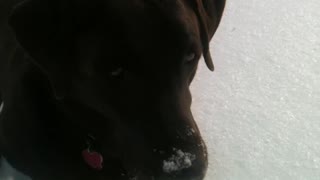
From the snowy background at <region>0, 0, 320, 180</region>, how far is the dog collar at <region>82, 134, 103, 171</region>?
1.35ft

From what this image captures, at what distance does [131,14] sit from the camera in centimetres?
130

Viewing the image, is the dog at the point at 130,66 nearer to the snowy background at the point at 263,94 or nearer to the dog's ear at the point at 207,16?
the dog's ear at the point at 207,16

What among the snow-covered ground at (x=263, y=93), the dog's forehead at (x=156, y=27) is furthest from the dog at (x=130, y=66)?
the snow-covered ground at (x=263, y=93)

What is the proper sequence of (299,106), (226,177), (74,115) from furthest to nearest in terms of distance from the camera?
(299,106) < (226,177) < (74,115)

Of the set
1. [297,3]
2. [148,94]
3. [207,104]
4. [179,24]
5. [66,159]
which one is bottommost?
[297,3]

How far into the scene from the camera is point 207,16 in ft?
4.86

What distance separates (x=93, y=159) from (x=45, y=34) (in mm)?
415

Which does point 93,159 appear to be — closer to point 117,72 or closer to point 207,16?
point 117,72

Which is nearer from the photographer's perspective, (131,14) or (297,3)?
(131,14)

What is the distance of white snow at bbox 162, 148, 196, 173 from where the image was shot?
1.31 m

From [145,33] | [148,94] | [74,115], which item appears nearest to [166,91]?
[148,94]

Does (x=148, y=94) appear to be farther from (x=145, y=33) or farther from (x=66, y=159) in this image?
(x=66, y=159)

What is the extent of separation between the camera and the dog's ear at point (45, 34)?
133 cm

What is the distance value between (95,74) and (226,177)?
27.6 inches
